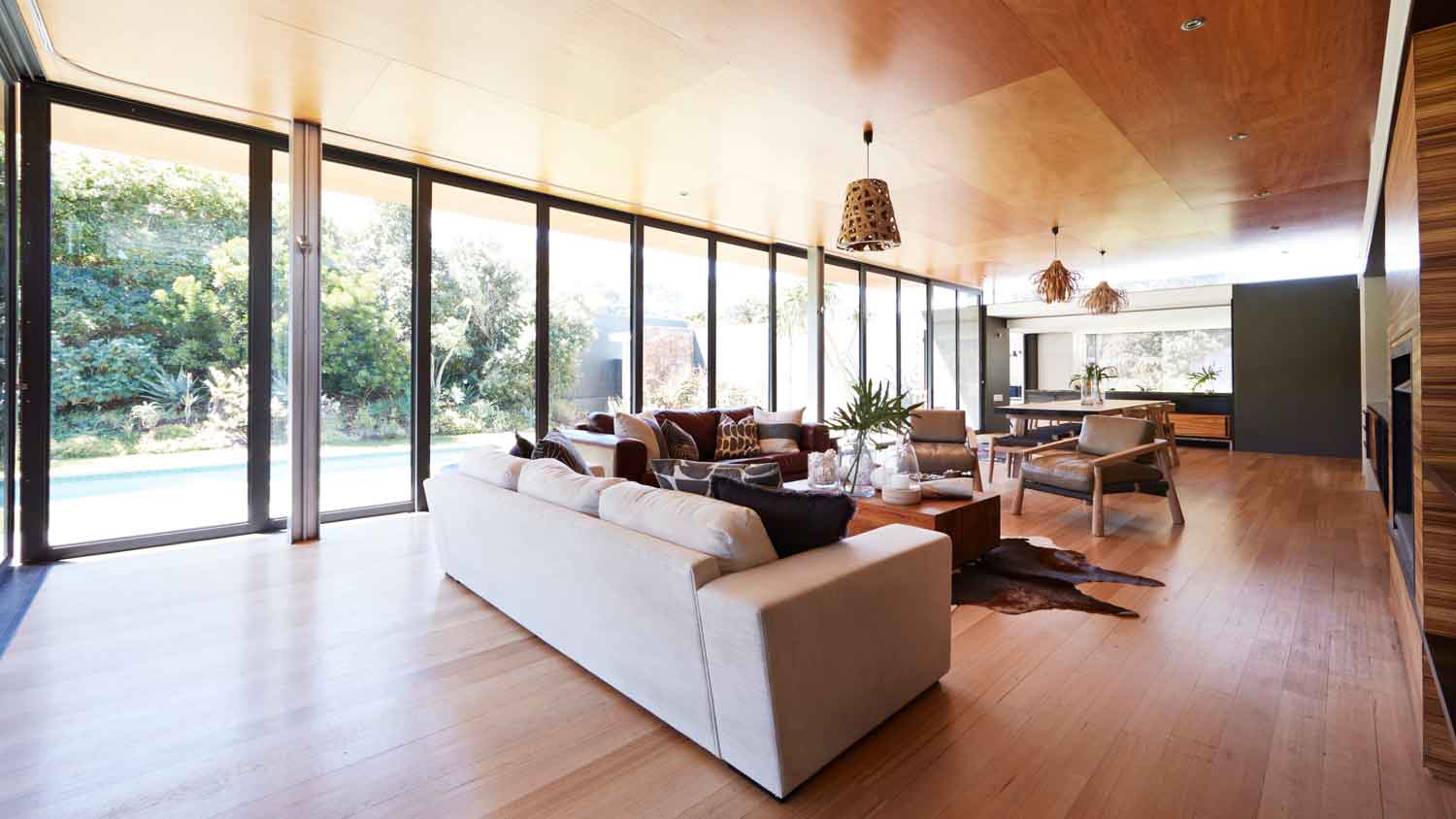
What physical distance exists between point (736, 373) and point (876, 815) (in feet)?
19.8

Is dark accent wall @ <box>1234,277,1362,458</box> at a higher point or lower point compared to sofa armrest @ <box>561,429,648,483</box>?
higher

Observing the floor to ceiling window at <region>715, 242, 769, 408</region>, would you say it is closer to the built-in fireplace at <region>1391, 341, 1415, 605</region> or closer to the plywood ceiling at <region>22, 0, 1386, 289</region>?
the plywood ceiling at <region>22, 0, 1386, 289</region>

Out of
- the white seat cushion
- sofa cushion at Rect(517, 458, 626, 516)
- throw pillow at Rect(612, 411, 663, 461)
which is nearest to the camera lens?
sofa cushion at Rect(517, 458, 626, 516)

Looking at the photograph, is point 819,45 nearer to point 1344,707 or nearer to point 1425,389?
point 1425,389

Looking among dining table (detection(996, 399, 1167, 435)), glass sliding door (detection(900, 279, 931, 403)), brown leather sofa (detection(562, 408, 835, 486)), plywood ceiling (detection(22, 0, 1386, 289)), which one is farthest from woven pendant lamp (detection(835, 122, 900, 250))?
glass sliding door (detection(900, 279, 931, 403))

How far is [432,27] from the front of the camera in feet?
9.78

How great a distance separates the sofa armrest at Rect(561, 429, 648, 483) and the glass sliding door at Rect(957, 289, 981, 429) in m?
8.81

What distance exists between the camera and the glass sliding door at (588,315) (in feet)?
19.0

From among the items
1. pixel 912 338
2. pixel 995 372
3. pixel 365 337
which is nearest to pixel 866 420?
pixel 365 337

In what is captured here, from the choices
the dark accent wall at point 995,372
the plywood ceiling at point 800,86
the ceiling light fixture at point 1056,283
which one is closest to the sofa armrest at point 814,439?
the plywood ceiling at point 800,86

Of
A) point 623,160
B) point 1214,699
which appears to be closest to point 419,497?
point 623,160

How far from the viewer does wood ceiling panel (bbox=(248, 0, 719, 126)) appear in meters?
2.83

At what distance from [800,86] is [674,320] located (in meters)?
3.52

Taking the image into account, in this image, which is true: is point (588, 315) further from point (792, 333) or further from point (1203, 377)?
point (1203, 377)
